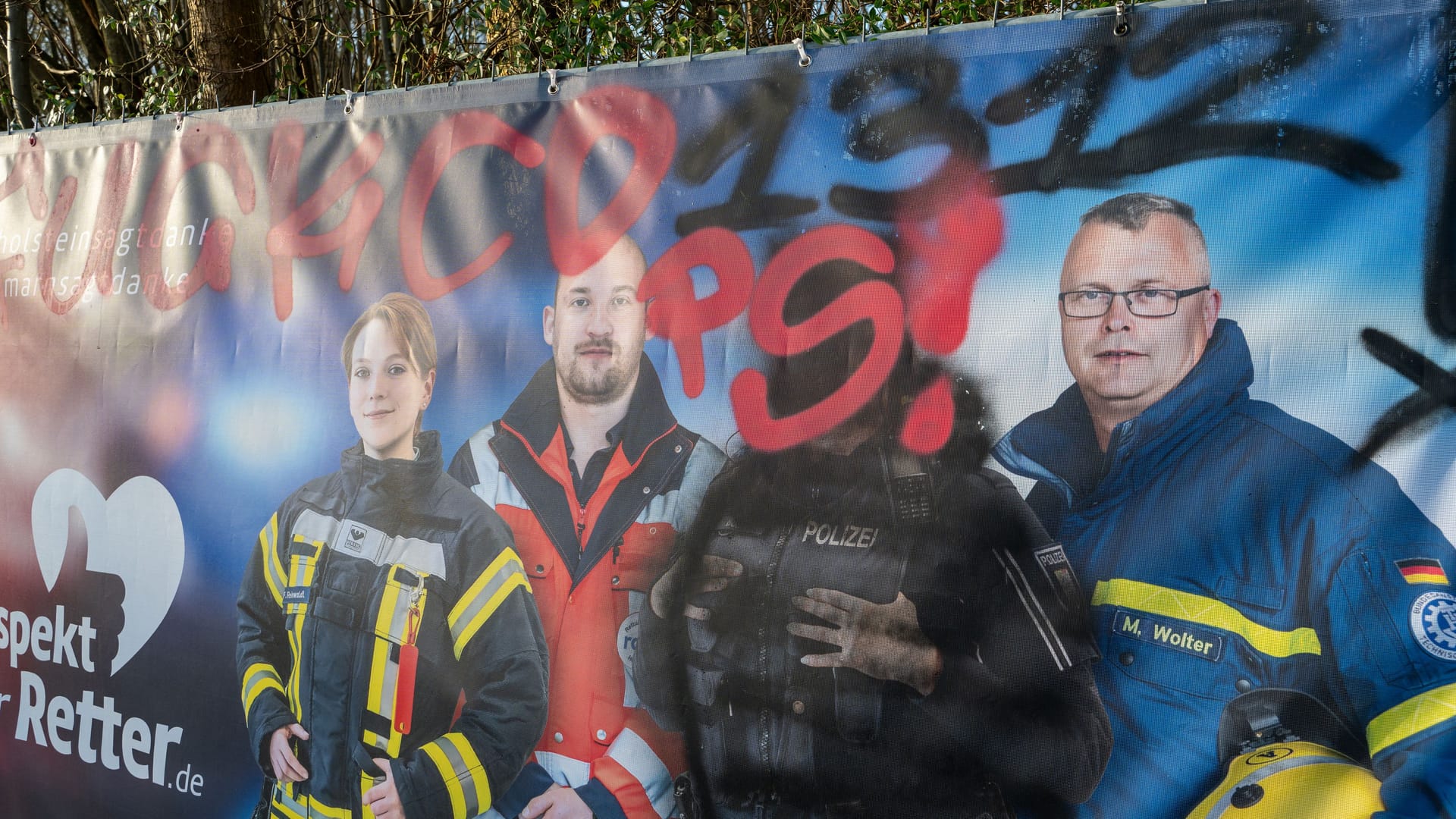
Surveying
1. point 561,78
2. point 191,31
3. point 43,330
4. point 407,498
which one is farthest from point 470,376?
point 191,31

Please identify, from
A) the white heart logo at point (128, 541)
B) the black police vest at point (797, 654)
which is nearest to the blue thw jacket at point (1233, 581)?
the black police vest at point (797, 654)

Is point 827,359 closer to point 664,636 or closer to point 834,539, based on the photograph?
point 834,539

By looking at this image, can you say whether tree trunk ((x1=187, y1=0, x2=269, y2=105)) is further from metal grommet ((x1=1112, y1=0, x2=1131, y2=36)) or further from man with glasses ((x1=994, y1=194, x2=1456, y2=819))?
man with glasses ((x1=994, y1=194, x2=1456, y2=819))

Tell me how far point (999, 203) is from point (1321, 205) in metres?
0.52

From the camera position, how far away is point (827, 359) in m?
2.09

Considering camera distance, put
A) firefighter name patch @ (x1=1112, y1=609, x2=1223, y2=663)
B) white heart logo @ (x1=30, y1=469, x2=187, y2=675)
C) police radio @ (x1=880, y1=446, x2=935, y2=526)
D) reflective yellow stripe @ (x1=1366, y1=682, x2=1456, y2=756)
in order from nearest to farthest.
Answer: reflective yellow stripe @ (x1=1366, y1=682, x2=1456, y2=756) < firefighter name patch @ (x1=1112, y1=609, x2=1223, y2=663) < police radio @ (x1=880, y1=446, x2=935, y2=526) < white heart logo @ (x1=30, y1=469, x2=187, y2=675)

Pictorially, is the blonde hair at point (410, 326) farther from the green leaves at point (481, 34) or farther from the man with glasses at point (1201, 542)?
the man with glasses at point (1201, 542)

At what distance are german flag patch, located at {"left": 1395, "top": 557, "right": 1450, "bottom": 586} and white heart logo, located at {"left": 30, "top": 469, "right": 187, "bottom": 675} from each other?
2.65 meters

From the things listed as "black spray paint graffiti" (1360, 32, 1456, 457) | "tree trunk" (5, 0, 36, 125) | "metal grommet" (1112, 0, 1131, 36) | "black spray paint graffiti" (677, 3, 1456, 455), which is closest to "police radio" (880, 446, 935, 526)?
"black spray paint graffiti" (677, 3, 1456, 455)

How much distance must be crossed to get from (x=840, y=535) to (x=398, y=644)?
3.40ft

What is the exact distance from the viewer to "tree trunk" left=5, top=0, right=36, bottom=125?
4293mm

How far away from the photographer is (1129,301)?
6.17 feet

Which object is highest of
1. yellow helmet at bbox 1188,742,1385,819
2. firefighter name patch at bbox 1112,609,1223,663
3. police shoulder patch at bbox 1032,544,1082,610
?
police shoulder patch at bbox 1032,544,1082,610

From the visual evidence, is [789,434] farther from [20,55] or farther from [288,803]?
[20,55]
